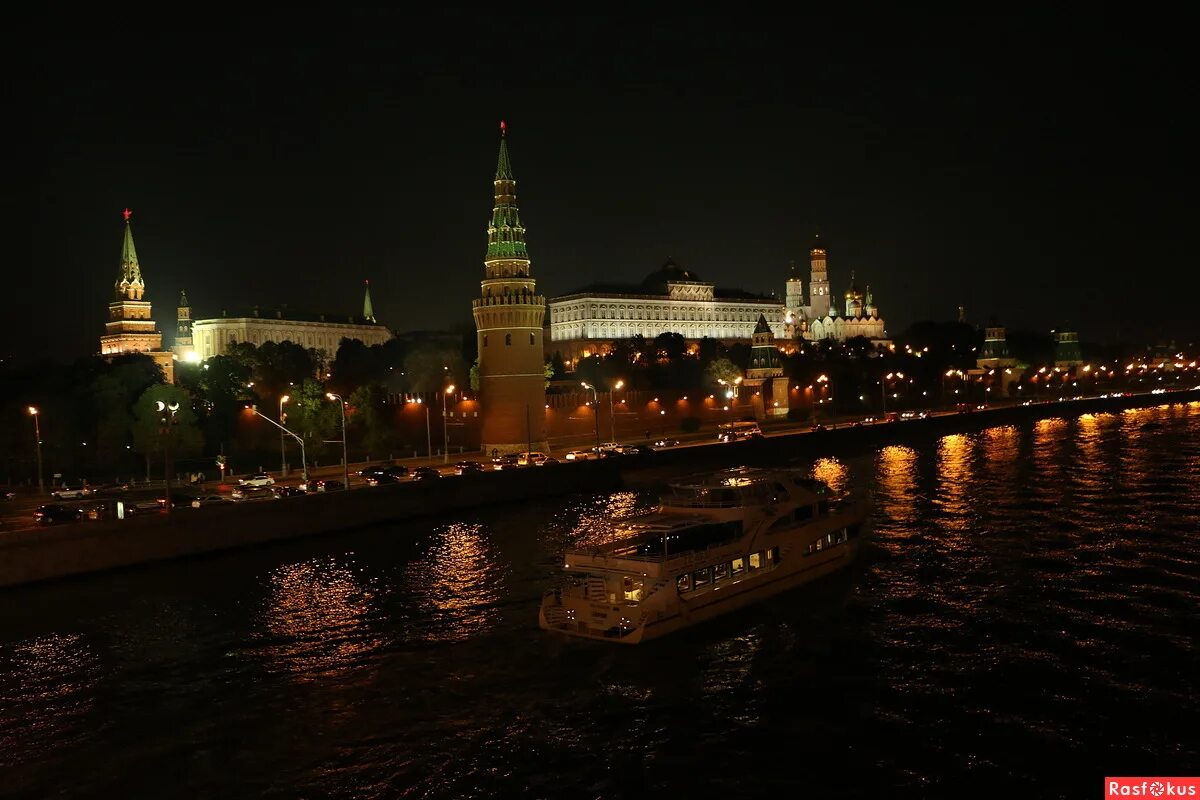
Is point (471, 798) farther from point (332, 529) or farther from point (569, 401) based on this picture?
point (569, 401)

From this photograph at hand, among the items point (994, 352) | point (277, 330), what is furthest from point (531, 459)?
point (277, 330)

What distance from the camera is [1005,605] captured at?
27188 mm

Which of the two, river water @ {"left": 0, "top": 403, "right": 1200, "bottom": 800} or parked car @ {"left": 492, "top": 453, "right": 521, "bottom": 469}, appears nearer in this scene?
river water @ {"left": 0, "top": 403, "right": 1200, "bottom": 800}

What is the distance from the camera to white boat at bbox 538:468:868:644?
82.0 ft

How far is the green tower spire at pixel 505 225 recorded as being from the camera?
7188 cm

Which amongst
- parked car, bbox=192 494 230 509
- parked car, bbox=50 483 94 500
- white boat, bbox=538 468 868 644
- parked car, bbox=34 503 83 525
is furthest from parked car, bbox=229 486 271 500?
white boat, bbox=538 468 868 644

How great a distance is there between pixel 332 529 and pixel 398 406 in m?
35.3

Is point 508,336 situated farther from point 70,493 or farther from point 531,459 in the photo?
point 70,493

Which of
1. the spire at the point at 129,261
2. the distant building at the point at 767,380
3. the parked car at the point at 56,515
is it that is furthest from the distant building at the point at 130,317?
the parked car at the point at 56,515

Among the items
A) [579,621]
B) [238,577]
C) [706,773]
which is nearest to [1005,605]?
[579,621]

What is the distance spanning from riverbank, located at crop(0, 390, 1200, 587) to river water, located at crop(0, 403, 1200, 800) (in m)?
1.08

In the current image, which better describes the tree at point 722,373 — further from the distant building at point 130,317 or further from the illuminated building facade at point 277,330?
the illuminated building facade at point 277,330

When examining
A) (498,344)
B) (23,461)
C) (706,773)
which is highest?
(498,344)

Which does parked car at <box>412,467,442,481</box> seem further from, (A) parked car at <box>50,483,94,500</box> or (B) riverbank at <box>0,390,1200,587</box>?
(A) parked car at <box>50,483,94,500</box>
